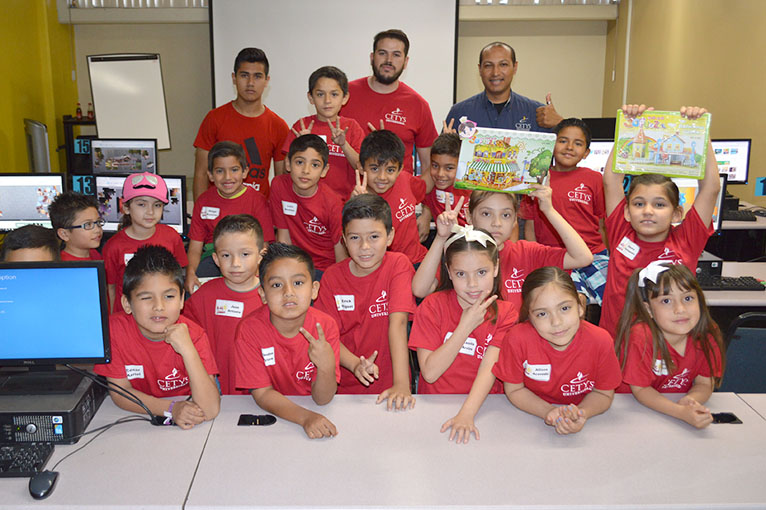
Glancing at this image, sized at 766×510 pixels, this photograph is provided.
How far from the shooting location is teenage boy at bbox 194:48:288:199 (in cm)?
432

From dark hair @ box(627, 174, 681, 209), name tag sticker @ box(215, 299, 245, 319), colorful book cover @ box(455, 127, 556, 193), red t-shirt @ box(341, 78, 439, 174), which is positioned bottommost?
name tag sticker @ box(215, 299, 245, 319)

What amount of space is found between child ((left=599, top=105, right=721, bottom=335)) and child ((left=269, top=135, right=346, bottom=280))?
1.37 m

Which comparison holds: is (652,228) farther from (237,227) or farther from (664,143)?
(237,227)

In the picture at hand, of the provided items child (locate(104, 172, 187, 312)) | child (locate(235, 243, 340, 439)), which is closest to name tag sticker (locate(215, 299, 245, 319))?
child (locate(235, 243, 340, 439))

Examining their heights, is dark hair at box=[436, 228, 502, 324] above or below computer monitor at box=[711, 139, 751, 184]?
below

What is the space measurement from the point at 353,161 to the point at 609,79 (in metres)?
6.09

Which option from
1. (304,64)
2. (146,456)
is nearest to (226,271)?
(146,456)

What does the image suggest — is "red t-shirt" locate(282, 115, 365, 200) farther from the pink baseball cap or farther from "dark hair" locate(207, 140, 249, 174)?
the pink baseball cap

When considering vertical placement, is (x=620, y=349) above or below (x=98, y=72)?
below

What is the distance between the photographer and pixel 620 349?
212cm

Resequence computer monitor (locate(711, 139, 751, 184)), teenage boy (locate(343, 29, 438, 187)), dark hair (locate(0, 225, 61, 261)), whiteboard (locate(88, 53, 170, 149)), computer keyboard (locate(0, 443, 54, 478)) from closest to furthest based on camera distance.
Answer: computer keyboard (locate(0, 443, 54, 478)) < dark hair (locate(0, 225, 61, 261)) < teenage boy (locate(343, 29, 438, 187)) < computer monitor (locate(711, 139, 751, 184)) < whiteboard (locate(88, 53, 170, 149))

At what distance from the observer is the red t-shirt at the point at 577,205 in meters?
3.69

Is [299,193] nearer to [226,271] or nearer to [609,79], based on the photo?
[226,271]

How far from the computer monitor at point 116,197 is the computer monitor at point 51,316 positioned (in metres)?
2.27
